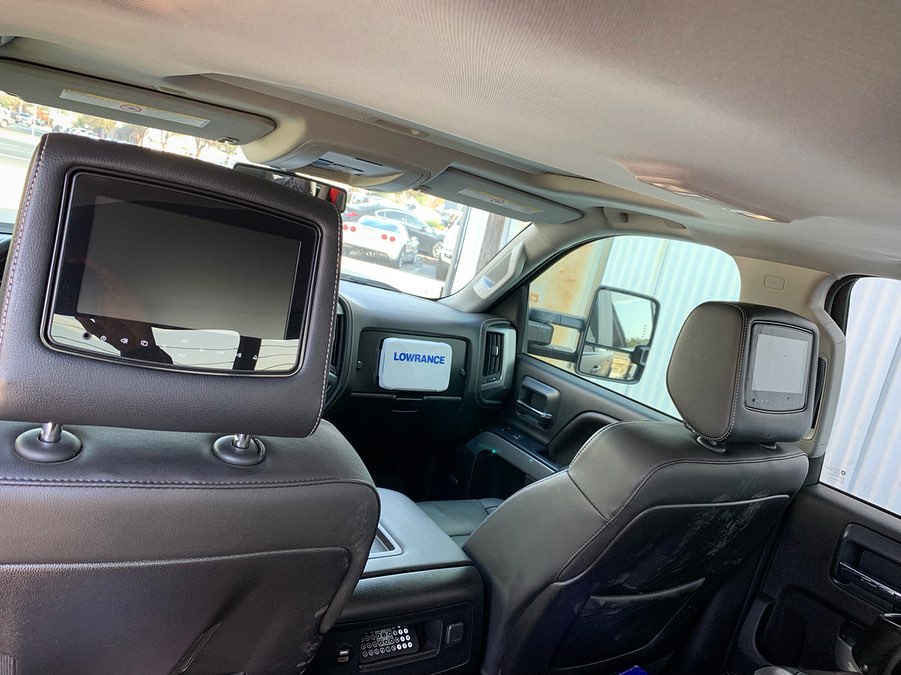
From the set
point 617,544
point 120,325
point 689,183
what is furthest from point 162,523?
point 689,183

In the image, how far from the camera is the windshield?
2293 mm

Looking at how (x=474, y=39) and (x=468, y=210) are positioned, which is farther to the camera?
(x=468, y=210)

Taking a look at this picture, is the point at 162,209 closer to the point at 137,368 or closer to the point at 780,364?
the point at 137,368

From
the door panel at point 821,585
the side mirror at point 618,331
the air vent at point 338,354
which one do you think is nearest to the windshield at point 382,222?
the air vent at point 338,354

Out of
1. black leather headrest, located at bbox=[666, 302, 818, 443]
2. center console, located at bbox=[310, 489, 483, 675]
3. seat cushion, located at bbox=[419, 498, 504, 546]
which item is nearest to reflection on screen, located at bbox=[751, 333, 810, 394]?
black leather headrest, located at bbox=[666, 302, 818, 443]

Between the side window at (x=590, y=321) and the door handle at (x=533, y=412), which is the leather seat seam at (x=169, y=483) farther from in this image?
the side window at (x=590, y=321)

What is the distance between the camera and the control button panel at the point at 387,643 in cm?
191

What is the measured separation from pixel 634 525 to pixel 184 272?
1248 mm

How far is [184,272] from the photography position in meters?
1.10

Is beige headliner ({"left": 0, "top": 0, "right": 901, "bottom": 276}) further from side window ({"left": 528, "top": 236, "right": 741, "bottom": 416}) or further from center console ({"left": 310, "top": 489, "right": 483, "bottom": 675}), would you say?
side window ({"left": 528, "top": 236, "right": 741, "bottom": 416})

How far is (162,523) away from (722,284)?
14.3 ft

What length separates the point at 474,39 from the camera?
897mm

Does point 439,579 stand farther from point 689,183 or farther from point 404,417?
point 404,417

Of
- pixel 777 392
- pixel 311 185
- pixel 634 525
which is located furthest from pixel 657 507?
pixel 311 185
